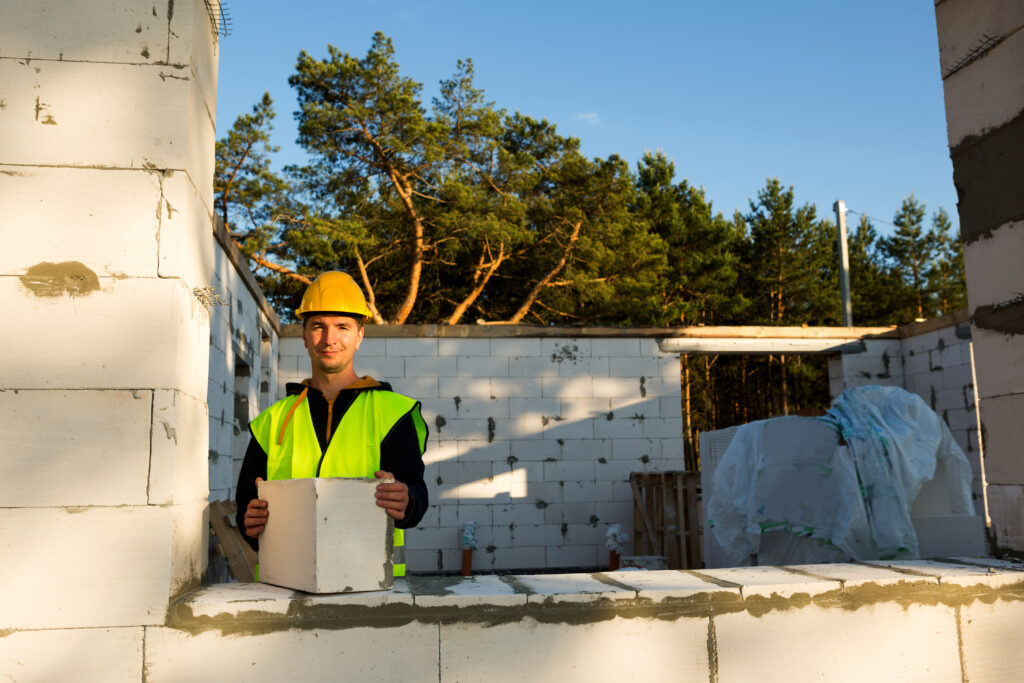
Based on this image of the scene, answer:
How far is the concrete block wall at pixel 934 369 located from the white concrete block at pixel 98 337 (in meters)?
10.1

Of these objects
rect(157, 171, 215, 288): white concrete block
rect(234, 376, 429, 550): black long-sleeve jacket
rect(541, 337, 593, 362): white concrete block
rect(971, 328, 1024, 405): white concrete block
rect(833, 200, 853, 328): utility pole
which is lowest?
rect(234, 376, 429, 550): black long-sleeve jacket

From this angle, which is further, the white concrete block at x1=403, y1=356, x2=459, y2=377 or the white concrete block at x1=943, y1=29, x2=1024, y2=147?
the white concrete block at x1=403, y1=356, x2=459, y2=377

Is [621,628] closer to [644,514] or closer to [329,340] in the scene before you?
[329,340]

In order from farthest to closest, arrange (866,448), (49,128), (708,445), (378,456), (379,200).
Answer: (379,200)
(708,445)
(866,448)
(378,456)
(49,128)

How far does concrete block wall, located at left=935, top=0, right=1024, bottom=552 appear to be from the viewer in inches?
116

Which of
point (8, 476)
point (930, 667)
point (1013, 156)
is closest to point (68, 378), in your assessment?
point (8, 476)

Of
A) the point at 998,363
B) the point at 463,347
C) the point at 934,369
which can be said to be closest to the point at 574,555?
the point at 463,347

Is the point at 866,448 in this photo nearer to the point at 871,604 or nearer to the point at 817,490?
the point at 817,490

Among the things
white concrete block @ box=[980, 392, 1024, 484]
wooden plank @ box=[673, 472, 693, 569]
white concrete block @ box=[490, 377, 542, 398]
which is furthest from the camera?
white concrete block @ box=[490, 377, 542, 398]

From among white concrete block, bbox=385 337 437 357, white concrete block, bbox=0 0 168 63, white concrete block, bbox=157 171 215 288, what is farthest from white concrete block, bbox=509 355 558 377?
white concrete block, bbox=0 0 168 63

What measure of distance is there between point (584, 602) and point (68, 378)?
1638 millimetres

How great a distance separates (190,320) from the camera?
8.53 ft

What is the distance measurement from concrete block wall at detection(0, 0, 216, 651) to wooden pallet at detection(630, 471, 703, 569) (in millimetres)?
7314

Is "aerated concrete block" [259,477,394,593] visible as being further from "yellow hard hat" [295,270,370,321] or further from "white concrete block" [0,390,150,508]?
"yellow hard hat" [295,270,370,321]
